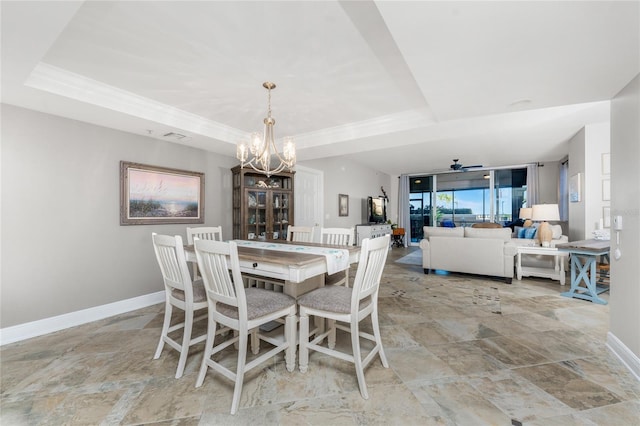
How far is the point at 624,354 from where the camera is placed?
1.92 metres

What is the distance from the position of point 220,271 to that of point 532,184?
8.43 metres

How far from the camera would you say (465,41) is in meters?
1.46

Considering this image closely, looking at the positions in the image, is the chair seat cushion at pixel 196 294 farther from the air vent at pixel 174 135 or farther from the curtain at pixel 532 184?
the curtain at pixel 532 184

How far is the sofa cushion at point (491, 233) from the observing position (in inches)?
163

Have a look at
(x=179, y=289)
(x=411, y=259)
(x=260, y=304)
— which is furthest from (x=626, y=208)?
(x=411, y=259)

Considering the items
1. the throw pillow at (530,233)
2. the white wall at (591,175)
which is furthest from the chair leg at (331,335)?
the throw pillow at (530,233)

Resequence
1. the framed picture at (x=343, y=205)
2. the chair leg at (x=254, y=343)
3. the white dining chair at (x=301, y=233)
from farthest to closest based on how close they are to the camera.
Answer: the framed picture at (x=343, y=205)
the white dining chair at (x=301, y=233)
the chair leg at (x=254, y=343)

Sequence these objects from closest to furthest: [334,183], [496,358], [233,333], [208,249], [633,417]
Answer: [633,417] < [208,249] < [496,358] < [233,333] < [334,183]

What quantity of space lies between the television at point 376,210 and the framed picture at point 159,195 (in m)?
4.77

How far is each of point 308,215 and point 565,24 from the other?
14.9 ft

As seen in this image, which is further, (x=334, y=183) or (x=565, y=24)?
(x=334, y=183)

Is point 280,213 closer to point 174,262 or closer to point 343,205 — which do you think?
point 343,205

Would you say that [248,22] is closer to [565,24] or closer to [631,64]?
[565,24]

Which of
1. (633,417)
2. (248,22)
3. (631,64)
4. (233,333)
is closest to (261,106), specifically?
(248,22)
